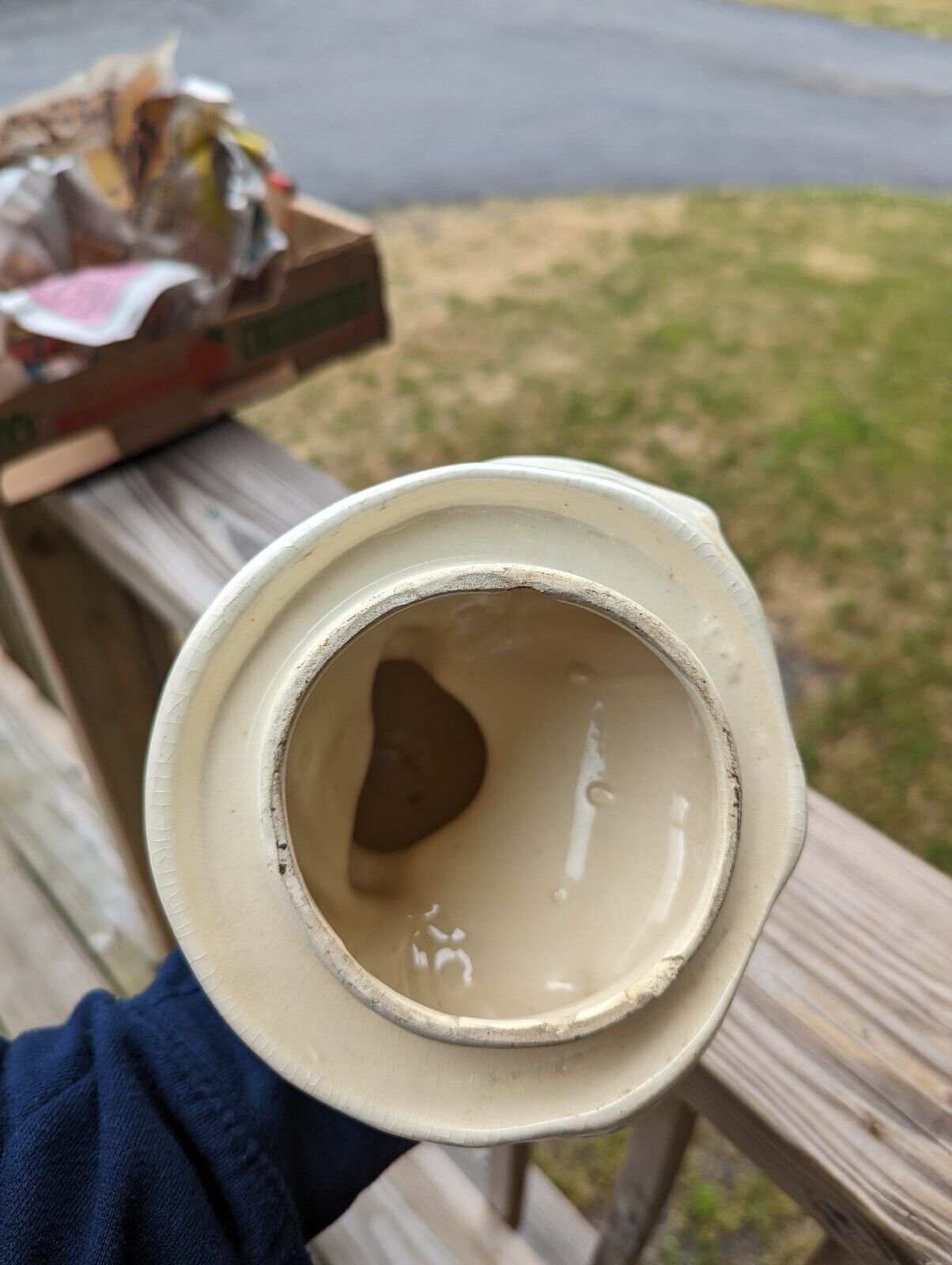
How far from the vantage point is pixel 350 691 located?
52cm

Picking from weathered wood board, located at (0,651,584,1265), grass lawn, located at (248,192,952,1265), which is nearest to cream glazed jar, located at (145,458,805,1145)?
weathered wood board, located at (0,651,584,1265)

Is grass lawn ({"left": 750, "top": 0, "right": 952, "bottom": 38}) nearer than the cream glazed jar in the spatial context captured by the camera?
No

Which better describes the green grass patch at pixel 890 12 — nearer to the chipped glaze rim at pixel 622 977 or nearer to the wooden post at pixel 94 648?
the wooden post at pixel 94 648

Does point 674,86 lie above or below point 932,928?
below

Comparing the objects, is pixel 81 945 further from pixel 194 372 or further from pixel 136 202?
pixel 136 202

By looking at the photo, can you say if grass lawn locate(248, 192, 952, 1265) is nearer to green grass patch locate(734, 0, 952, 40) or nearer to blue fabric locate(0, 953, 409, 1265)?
blue fabric locate(0, 953, 409, 1265)

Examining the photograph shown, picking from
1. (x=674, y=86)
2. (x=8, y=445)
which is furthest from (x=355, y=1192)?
(x=674, y=86)

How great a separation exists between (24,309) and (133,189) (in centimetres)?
24

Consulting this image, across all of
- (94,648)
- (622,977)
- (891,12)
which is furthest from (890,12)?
(622,977)

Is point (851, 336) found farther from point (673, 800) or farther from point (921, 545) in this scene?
point (673, 800)

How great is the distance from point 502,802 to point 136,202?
868 mm

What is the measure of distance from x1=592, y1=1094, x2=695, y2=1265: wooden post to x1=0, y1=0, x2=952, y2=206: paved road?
3.84 meters

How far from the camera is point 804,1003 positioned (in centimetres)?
60

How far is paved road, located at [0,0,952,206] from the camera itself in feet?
13.5
